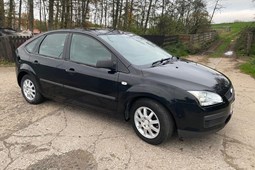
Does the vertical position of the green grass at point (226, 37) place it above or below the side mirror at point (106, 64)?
above

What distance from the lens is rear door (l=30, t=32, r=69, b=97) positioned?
4.73 meters

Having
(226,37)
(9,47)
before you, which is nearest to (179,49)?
(9,47)

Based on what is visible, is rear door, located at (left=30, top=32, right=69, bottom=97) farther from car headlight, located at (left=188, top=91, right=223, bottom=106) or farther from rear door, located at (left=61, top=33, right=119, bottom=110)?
car headlight, located at (left=188, top=91, right=223, bottom=106)

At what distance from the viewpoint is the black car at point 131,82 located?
137 inches

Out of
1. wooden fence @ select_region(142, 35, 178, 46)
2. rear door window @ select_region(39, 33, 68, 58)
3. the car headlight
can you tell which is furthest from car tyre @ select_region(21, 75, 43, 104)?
wooden fence @ select_region(142, 35, 178, 46)

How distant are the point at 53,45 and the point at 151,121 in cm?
244

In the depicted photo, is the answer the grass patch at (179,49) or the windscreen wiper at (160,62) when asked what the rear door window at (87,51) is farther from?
the grass patch at (179,49)

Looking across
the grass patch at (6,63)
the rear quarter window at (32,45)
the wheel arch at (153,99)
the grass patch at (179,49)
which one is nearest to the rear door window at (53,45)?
the rear quarter window at (32,45)

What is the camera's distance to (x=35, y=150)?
11.8 ft

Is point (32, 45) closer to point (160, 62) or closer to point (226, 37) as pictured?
point (160, 62)

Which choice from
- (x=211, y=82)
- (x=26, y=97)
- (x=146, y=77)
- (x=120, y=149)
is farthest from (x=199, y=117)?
(x=26, y=97)

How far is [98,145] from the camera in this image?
148 inches

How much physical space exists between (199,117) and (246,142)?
1.07 metres

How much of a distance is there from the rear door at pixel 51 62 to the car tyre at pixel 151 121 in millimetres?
1594
